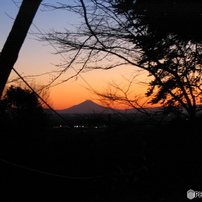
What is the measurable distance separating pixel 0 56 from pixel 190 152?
14.1ft

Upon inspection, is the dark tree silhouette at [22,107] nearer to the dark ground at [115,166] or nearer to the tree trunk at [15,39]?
the dark ground at [115,166]

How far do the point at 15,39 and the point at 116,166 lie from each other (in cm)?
348

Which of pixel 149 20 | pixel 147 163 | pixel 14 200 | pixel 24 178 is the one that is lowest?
pixel 14 200

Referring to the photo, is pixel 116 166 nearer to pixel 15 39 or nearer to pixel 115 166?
pixel 115 166

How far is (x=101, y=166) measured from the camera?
5625 mm

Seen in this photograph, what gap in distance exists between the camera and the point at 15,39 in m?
2.78

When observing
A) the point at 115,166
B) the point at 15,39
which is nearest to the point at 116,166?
the point at 115,166

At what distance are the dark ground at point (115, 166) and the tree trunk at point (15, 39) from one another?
2321 mm

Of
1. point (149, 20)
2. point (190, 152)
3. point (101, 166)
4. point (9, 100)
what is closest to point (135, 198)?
point (101, 166)

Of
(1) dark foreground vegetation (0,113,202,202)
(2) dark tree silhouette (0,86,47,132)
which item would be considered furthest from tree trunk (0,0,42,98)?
Result: (2) dark tree silhouette (0,86,47,132)

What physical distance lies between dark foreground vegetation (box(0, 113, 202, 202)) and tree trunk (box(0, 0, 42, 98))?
2.30m

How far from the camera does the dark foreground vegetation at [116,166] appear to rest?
4.72m

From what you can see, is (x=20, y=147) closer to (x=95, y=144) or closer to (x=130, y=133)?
(x=95, y=144)

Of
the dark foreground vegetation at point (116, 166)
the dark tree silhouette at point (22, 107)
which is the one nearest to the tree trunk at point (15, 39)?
the dark foreground vegetation at point (116, 166)
